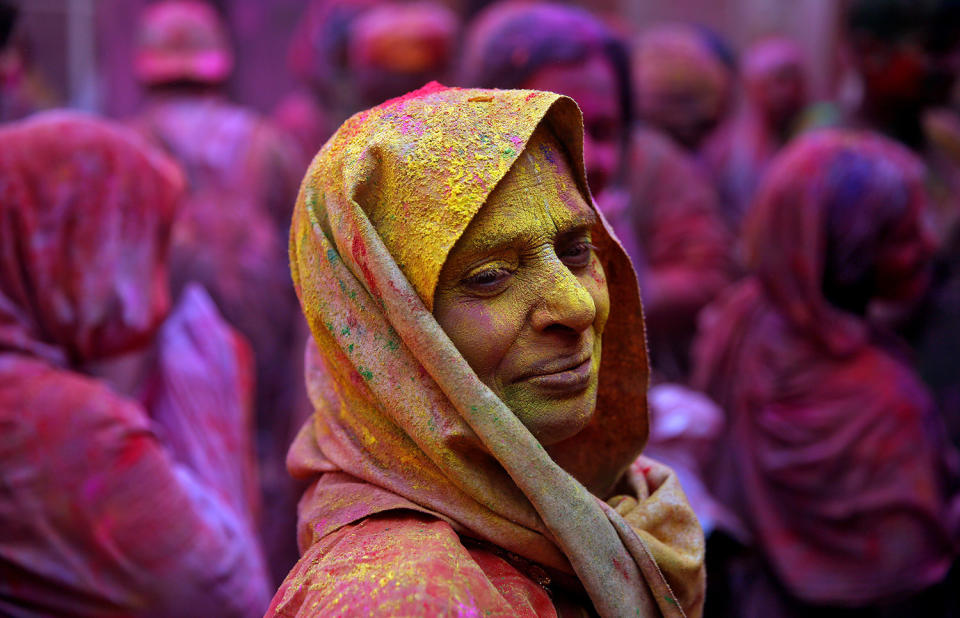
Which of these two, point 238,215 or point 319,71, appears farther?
Answer: point 319,71

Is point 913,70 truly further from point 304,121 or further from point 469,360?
point 304,121

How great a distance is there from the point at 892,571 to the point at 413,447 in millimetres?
2461

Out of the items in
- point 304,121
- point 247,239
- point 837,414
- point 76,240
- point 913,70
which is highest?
point 913,70

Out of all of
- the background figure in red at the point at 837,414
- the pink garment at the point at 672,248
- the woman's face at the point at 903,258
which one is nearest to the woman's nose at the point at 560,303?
the background figure in red at the point at 837,414

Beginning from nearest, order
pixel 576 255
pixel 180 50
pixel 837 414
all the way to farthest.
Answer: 1. pixel 576 255
2. pixel 837 414
3. pixel 180 50

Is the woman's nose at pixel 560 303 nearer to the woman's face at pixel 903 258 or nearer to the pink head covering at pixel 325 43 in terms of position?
the woman's face at pixel 903 258

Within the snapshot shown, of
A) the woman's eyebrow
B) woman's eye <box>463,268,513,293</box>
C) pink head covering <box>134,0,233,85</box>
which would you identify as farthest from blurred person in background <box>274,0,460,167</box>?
woman's eye <box>463,268,513,293</box>

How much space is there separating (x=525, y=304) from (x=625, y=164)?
2559 mm

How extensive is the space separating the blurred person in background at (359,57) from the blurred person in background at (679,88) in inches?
55.6

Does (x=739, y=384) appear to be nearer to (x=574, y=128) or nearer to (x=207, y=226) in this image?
(x=574, y=128)

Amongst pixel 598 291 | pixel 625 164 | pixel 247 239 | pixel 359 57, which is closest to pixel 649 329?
pixel 625 164

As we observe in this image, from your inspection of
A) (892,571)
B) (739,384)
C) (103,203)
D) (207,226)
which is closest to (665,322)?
(739,384)

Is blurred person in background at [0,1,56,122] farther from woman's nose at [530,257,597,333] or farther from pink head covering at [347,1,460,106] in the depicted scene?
woman's nose at [530,257,597,333]

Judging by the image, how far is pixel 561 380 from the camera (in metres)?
1.67
